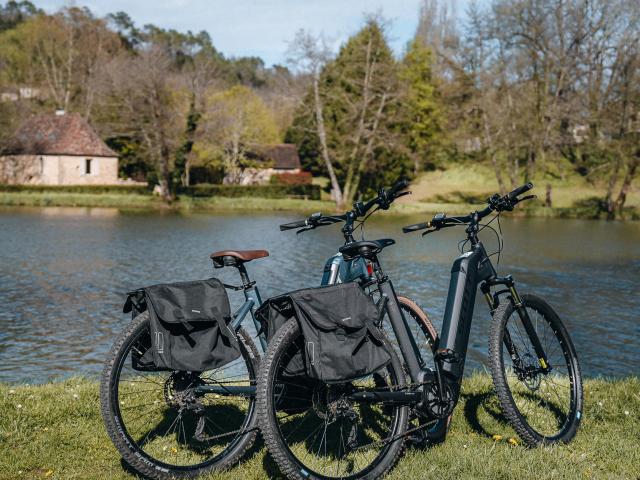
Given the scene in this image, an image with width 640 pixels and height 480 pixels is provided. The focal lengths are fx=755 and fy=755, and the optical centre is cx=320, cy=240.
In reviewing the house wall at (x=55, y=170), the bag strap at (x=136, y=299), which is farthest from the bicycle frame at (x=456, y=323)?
the house wall at (x=55, y=170)

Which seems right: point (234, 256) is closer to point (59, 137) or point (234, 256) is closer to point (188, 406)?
point (188, 406)

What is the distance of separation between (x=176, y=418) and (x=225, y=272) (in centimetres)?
1287

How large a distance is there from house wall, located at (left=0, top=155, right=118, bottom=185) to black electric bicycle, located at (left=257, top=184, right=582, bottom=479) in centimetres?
5919

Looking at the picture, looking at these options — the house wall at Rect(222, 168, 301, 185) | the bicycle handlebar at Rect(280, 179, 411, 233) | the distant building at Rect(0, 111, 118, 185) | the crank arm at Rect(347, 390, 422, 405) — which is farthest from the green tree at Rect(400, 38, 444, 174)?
the crank arm at Rect(347, 390, 422, 405)

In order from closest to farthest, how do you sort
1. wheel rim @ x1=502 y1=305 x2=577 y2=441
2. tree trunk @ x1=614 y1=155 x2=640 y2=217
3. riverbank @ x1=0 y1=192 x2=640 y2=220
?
wheel rim @ x1=502 y1=305 x2=577 y2=441 → tree trunk @ x1=614 y1=155 x2=640 y2=217 → riverbank @ x1=0 y1=192 x2=640 y2=220

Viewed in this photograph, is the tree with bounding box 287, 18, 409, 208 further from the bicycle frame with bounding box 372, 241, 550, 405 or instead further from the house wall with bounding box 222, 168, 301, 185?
the bicycle frame with bounding box 372, 241, 550, 405

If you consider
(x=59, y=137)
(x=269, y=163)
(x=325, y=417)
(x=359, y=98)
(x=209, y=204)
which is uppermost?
(x=359, y=98)

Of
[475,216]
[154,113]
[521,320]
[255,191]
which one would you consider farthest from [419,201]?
[475,216]

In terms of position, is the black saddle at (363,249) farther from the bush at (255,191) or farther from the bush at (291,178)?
the bush at (291,178)

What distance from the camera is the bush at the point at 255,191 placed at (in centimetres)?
5134

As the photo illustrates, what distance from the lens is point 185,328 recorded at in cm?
410

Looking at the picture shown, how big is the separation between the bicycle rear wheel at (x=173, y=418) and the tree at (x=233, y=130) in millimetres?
52274

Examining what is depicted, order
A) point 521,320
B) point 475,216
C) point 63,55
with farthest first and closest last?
1. point 63,55
2. point 521,320
3. point 475,216

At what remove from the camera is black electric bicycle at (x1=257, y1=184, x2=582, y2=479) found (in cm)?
391
